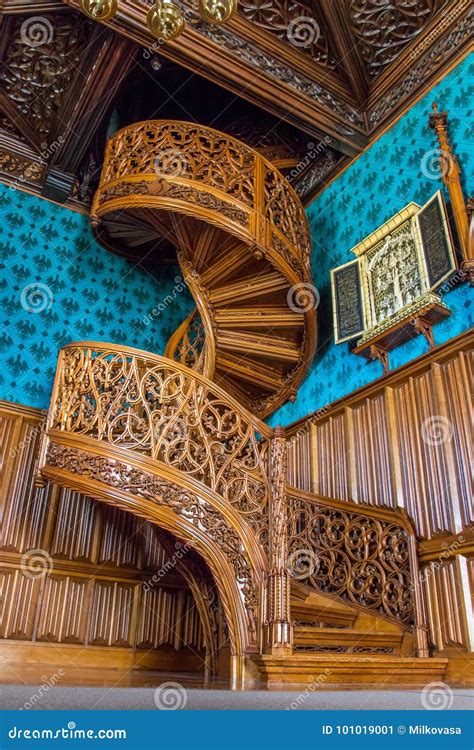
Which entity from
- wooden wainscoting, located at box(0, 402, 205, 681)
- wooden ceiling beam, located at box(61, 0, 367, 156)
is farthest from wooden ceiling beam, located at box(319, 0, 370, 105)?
wooden wainscoting, located at box(0, 402, 205, 681)

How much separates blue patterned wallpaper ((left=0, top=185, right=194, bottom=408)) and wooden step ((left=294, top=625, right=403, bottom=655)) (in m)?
3.65

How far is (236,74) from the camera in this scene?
595cm

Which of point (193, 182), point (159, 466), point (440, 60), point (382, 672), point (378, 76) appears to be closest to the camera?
point (382, 672)

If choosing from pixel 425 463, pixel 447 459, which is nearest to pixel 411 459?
pixel 425 463

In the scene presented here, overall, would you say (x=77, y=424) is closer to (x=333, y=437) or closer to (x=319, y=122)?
(x=333, y=437)

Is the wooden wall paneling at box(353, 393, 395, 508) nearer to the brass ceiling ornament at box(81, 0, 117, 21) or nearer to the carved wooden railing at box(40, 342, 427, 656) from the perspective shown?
the carved wooden railing at box(40, 342, 427, 656)

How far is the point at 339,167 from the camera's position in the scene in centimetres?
677

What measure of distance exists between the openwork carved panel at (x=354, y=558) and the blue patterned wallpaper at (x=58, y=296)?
3.13m

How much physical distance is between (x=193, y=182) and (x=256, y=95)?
1629 millimetres

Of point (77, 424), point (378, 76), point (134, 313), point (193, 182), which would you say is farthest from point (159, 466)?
point (378, 76)

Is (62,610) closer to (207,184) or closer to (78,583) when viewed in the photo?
(78,583)

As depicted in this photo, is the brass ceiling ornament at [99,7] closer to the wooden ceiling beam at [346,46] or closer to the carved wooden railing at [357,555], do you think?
the carved wooden railing at [357,555]

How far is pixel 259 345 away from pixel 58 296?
7.62 ft

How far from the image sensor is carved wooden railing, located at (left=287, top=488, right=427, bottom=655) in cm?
392
